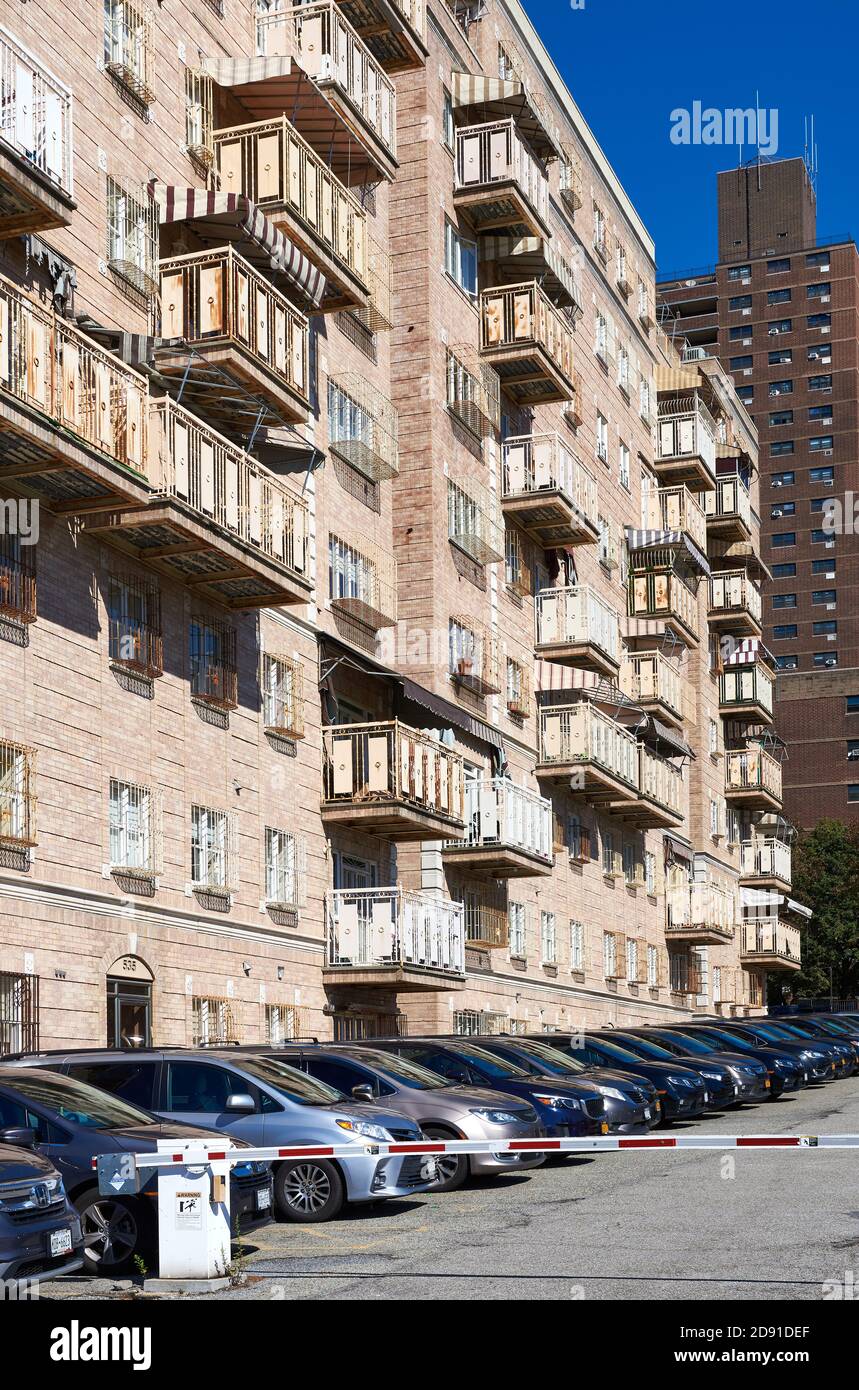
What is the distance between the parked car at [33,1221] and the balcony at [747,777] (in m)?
56.1

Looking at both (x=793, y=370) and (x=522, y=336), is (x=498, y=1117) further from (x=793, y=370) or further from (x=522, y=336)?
(x=793, y=370)

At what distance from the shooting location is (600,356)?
5112cm

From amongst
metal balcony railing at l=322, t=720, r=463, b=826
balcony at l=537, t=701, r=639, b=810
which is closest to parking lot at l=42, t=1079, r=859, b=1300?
metal balcony railing at l=322, t=720, r=463, b=826

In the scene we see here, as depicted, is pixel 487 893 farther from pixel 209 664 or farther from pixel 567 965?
pixel 209 664

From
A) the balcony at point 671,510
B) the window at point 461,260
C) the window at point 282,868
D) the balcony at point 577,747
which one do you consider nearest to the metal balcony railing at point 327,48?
the window at point 461,260

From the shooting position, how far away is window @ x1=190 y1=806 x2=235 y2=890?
25.8 m

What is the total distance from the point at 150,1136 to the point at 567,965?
3117cm

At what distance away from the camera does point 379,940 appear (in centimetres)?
3036

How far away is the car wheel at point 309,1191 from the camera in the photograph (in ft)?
54.1

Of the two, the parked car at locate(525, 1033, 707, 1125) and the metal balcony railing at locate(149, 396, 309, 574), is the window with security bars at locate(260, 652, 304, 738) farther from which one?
the parked car at locate(525, 1033, 707, 1125)

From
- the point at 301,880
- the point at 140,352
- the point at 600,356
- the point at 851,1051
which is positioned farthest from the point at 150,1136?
the point at 600,356

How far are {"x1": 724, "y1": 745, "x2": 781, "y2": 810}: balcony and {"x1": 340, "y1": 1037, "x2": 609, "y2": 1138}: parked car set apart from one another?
45.1 m

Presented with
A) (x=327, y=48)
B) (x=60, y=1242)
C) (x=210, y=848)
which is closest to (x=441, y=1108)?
(x=60, y=1242)

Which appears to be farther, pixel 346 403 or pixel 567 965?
pixel 567 965
